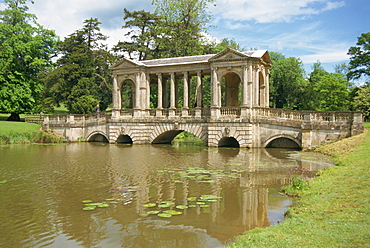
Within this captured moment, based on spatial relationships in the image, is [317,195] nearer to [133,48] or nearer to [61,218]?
[61,218]

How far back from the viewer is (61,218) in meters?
9.65

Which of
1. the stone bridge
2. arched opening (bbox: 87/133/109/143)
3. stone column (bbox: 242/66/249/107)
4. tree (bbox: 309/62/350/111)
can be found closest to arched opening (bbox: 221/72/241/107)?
the stone bridge

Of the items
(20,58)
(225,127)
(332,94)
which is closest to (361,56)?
(332,94)

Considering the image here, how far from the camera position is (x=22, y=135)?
35.4 meters

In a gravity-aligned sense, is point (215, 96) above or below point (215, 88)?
below

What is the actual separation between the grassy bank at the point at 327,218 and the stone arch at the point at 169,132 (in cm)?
1777

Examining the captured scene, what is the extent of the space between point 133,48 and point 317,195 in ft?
145

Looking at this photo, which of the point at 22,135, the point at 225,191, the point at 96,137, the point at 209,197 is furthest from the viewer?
the point at 96,137

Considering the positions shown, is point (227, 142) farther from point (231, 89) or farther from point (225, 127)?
point (231, 89)

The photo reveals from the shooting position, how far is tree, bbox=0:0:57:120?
43.2 metres

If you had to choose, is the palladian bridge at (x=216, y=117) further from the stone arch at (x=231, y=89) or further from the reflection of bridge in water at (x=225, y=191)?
the reflection of bridge in water at (x=225, y=191)

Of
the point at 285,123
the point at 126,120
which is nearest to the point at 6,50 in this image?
the point at 126,120

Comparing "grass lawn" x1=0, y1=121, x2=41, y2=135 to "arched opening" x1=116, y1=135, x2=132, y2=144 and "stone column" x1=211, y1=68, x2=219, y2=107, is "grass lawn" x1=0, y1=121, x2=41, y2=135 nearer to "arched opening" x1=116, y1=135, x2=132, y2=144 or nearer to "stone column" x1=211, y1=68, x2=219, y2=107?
"arched opening" x1=116, y1=135, x2=132, y2=144

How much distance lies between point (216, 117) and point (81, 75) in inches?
1095
